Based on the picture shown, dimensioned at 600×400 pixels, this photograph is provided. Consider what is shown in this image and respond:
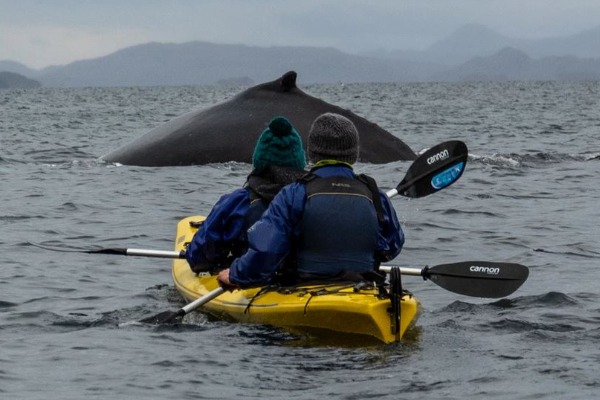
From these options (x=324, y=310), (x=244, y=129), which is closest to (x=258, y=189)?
(x=324, y=310)

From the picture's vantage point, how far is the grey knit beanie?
25.6 feet

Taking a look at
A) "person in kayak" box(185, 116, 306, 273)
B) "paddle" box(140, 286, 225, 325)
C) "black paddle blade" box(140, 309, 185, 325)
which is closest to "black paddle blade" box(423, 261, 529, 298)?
"person in kayak" box(185, 116, 306, 273)

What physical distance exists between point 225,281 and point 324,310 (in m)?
0.95

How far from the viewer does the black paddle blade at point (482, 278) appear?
26.6 feet

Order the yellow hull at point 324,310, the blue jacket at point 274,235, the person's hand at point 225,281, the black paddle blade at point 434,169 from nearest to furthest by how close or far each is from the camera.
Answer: the yellow hull at point 324,310 < the blue jacket at point 274,235 < the person's hand at point 225,281 < the black paddle blade at point 434,169

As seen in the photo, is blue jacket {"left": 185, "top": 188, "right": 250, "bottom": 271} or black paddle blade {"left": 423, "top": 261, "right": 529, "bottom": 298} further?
blue jacket {"left": 185, "top": 188, "right": 250, "bottom": 271}

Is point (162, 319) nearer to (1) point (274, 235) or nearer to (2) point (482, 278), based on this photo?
(1) point (274, 235)

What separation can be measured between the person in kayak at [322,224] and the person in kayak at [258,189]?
466mm

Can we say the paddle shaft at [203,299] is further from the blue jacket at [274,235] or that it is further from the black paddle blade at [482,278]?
the black paddle blade at [482,278]

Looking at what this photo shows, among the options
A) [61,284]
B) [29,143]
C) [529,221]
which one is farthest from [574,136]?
[61,284]

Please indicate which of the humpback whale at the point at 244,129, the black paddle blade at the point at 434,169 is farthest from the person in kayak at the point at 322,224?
the humpback whale at the point at 244,129

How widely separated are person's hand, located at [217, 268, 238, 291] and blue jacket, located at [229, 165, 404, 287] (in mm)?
174

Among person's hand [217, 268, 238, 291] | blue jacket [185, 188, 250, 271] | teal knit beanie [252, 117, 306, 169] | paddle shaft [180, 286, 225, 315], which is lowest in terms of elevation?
paddle shaft [180, 286, 225, 315]

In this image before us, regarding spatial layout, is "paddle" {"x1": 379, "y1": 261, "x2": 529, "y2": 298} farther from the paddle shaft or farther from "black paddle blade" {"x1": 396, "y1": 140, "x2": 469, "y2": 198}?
"black paddle blade" {"x1": 396, "y1": 140, "x2": 469, "y2": 198}
